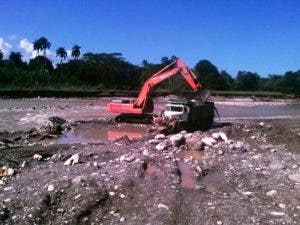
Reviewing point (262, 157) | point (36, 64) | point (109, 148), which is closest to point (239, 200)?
point (262, 157)

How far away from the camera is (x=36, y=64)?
10494cm

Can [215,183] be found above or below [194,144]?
below

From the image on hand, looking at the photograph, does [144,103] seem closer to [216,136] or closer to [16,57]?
[216,136]

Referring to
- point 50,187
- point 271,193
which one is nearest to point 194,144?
point 271,193

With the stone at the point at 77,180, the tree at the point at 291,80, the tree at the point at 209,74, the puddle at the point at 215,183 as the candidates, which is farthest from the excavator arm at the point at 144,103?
the tree at the point at 291,80

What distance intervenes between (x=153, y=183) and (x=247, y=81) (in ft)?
355

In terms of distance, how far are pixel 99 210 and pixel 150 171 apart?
4.22 metres

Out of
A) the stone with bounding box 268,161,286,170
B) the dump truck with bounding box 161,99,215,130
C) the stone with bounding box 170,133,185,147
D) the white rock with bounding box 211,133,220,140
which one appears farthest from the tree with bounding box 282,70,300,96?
the stone with bounding box 268,161,286,170

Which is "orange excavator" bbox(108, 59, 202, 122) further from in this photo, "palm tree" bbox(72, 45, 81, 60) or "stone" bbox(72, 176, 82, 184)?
"palm tree" bbox(72, 45, 81, 60)

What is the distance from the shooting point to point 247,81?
118 meters

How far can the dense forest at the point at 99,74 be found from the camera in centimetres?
7838

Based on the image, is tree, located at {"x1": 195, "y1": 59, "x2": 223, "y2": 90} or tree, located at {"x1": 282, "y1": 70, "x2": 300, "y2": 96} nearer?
tree, located at {"x1": 195, "y1": 59, "x2": 223, "y2": 90}

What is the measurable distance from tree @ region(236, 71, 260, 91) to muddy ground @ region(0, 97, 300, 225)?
96594 mm

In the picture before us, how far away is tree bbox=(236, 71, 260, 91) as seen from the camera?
116 metres
